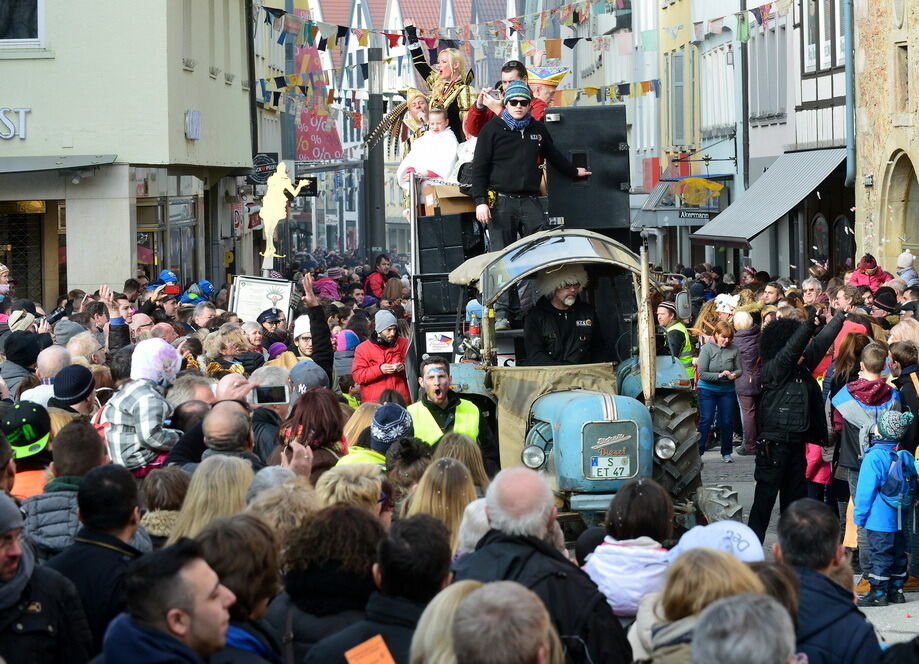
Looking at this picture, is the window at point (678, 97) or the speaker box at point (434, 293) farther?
the window at point (678, 97)

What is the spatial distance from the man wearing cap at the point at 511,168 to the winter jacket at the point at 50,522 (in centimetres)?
668

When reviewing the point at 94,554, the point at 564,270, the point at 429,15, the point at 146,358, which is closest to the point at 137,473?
the point at 146,358

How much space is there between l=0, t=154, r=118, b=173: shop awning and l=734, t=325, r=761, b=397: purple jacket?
980 centimetres

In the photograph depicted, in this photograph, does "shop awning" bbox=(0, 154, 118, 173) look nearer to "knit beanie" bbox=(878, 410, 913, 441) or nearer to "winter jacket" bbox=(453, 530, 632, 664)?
"knit beanie" bbox=(878, 410, 913, 441)

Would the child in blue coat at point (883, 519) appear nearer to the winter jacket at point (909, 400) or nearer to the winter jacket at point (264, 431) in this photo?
the winter jacket at point (909, 400)

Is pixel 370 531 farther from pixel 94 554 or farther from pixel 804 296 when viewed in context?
pixel 804 296

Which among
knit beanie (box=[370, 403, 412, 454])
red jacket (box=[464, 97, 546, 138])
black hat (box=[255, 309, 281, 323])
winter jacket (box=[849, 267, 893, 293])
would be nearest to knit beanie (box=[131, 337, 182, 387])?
knit beanie (box=[370, 403, 412, 454])

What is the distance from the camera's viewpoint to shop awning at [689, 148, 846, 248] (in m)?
29.8

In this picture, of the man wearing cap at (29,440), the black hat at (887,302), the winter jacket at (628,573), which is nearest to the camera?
the winter jacket at (628,573)

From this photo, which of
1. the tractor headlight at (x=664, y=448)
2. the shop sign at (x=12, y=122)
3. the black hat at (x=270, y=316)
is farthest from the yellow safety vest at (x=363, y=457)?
the shop sign at (x=12, y=122)

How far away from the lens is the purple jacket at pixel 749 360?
15.9 m

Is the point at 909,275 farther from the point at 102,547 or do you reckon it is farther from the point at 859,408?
the point at 102,547

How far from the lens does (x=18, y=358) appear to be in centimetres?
1153

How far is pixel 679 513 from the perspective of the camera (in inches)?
401
